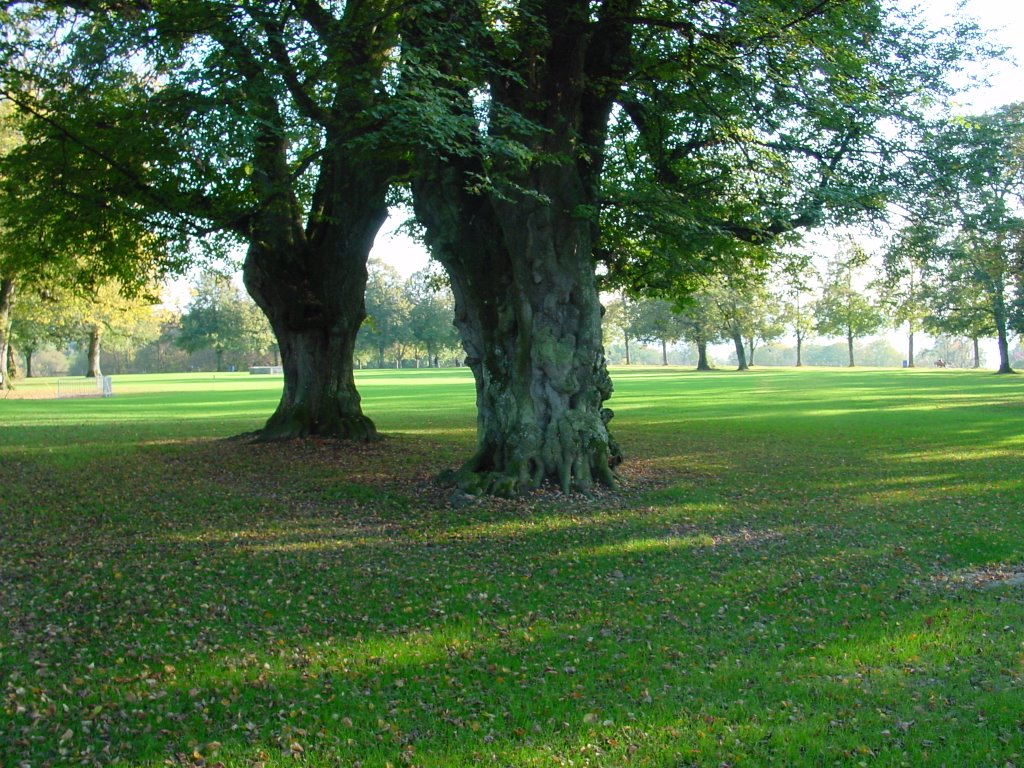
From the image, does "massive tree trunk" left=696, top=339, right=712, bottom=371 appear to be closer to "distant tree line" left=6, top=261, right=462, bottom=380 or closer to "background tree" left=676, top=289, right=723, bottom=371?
"background tree" left=676, top=289, right=723, bottom=371

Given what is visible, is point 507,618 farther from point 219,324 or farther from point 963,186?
point 219,324

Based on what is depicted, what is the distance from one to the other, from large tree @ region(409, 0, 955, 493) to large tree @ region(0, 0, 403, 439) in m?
1.82

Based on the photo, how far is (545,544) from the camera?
10625 millimetres

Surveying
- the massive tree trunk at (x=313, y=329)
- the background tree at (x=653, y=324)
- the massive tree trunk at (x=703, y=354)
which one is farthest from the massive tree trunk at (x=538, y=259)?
the massive tree trunk at (x=703, y=354)

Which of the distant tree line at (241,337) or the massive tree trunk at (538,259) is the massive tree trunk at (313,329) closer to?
the massive tree trunk at (538,259)

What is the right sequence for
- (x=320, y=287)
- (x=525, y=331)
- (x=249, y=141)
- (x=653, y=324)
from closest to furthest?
(x=249, y=141) < (x=525, y=331) < (x=320, y=287) < (x=653, y=324)

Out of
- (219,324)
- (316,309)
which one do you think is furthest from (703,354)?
(316,309)

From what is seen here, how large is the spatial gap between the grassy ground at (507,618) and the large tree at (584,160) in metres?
1.77

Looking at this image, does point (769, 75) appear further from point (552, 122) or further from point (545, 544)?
point (545, 544)

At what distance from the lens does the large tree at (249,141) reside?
12000 millimetres

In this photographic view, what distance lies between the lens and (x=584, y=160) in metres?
14.7

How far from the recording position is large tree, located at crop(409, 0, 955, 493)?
1278 centimetres

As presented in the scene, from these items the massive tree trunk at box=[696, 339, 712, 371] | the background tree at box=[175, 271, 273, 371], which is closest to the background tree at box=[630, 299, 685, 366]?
the massive tree trunk at box=[696, 339, 712, 371]

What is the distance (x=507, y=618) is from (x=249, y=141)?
7.20 meters
